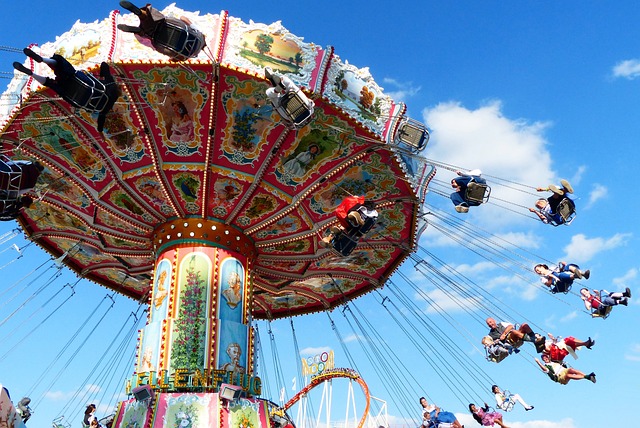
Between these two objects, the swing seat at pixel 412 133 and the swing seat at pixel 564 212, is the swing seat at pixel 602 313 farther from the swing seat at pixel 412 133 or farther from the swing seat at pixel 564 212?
the swing seat at pixel 412 133

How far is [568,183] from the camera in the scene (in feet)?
43.6

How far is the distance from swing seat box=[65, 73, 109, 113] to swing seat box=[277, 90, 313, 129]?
9.45 feet

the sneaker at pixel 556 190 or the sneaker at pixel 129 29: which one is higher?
the sneaker at pixel 129 29

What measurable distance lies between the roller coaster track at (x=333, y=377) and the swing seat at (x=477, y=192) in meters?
16.3

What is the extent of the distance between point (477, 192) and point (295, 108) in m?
4.58

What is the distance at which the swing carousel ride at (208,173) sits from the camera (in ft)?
39.7

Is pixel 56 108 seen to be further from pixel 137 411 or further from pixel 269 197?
pixel 137 411

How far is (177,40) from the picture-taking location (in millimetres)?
10258

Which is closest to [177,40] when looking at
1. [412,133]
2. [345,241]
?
[345,241]

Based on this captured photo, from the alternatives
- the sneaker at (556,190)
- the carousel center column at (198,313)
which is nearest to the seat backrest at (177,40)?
the carousel center column at (198,313)

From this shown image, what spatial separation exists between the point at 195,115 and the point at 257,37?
2044mm

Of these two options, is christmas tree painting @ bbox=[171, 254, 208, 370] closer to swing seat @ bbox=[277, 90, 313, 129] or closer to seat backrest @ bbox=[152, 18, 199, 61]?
swing seat @ bbox=[277, 90, 313, 129]

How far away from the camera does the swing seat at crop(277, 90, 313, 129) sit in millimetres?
10984

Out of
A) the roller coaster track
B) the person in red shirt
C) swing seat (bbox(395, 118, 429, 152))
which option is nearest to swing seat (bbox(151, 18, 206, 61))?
the person in red shirt
